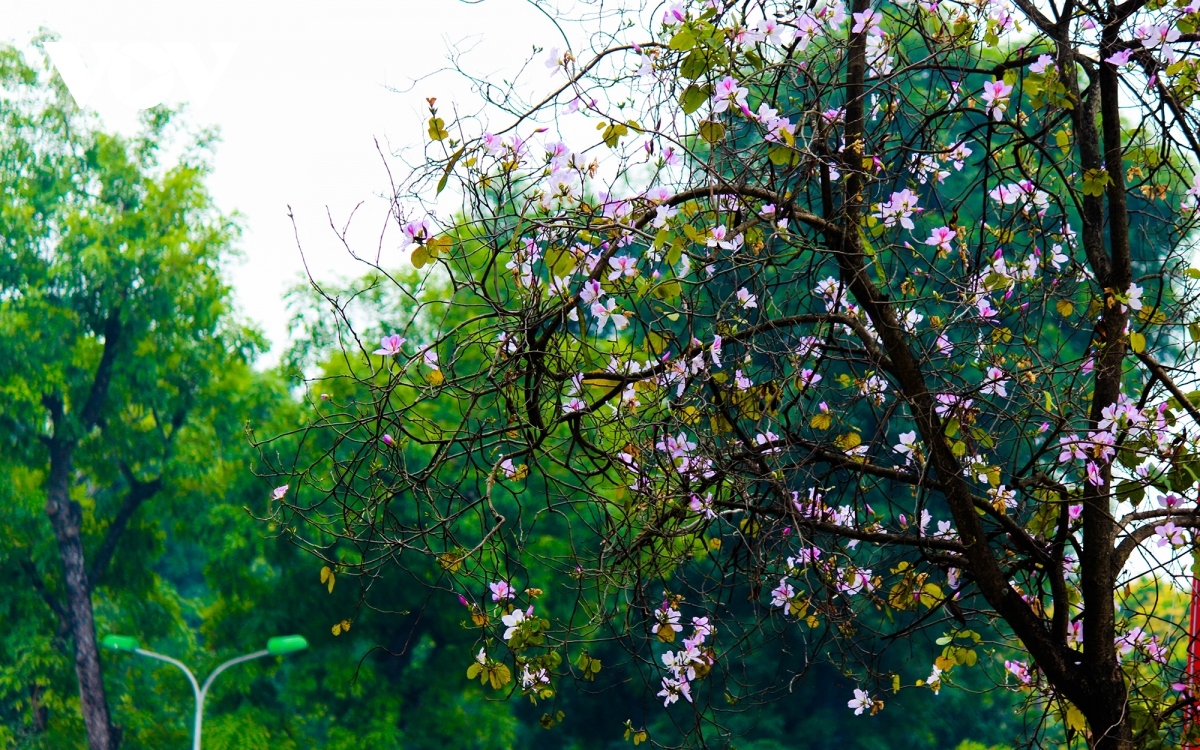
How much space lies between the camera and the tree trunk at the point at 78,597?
64.4 ft

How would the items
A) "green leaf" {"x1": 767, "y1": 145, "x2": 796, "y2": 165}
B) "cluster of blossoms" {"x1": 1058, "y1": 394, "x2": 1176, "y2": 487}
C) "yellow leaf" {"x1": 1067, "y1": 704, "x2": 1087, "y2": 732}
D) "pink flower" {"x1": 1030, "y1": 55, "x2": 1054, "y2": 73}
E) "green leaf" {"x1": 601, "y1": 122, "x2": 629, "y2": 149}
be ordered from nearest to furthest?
"green leaf" {"x1": 767, "y1": 145, "x2": 796, "y2": 165}
"green leaf" {"x1": 601, "y1": 122, "x2": 629, "y2": 149}
"cluster of blossoms" {"x1": 1058, "y1": 394, "x2": 1176, "y2": 487}
"pink flower" {"x1": 1030, "y1": 55, "x2": 1054, "y2": 73}
"yellow leaf" {"x1": 1067, "y1": 704, "x2": 1087, "y2": 732}

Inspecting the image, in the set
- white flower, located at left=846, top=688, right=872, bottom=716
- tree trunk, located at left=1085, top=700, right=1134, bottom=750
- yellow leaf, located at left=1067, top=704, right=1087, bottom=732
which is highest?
white flower, located at left=846, top=688, right=872, bottom=716

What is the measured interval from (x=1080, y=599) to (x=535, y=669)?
6.31 feet

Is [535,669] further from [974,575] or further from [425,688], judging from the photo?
[425,688]

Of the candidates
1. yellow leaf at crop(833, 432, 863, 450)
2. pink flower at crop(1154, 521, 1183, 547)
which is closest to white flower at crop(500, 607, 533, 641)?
yellow leaf at crop(833, 432, 863, 450)

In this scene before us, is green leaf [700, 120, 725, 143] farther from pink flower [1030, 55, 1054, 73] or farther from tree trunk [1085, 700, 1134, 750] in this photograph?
tree trunk [1085, 700, 1134, 750]

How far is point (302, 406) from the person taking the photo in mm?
20984

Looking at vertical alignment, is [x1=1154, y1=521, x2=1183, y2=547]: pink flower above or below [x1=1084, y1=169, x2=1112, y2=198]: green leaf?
below

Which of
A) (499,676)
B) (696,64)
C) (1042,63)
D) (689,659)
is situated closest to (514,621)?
(499,676)

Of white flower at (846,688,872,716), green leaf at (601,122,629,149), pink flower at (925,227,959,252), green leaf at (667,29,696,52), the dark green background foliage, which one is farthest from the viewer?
the dark green background foliage

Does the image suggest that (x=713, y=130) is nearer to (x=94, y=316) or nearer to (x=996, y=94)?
(x=996, y=94)

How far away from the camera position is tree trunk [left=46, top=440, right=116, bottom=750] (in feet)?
64.4

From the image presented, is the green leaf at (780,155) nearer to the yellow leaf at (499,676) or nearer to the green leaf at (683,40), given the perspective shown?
the green leaf at (683,40)

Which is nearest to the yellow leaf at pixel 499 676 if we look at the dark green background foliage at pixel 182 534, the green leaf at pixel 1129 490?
the green leaf at pixel 1129 490
